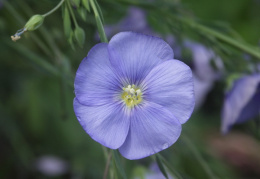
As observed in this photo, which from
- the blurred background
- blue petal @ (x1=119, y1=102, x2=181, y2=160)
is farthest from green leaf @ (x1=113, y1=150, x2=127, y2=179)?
the blurred background

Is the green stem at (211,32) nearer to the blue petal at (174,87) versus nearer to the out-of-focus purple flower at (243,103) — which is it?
the out-of-focus purple flower at (243,103)

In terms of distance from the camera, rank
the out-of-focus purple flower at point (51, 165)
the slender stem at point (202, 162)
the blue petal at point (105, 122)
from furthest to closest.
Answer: the out-of-focus purple flower at point (51, 165) → the slender stem at point (202, 162) → the blue petal at point (105, 122)

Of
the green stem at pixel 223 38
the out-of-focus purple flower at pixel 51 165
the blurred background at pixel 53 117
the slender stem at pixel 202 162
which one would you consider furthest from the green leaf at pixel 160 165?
the out-of-focus purple flower at pixel 51 165

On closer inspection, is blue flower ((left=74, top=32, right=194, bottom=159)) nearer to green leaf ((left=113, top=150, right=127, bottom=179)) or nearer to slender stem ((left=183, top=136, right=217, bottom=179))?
green leaf ((left=113, top=150, right=127, bottom=179))

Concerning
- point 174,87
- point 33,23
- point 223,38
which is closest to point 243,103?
point 223,38

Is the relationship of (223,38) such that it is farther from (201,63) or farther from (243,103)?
(201,63)

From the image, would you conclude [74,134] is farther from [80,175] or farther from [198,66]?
[198,66]
